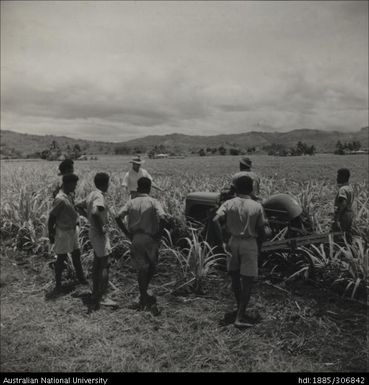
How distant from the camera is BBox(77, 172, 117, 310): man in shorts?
15.0 ft

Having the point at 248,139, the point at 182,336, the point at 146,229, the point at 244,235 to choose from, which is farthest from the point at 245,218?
the point at 248,139

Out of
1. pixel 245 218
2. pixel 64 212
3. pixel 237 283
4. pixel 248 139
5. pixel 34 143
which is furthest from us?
pixel 248 139

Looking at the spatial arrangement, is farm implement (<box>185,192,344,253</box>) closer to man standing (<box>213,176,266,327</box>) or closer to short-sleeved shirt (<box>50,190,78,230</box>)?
man standing (<box>213,176,266,327</box>)

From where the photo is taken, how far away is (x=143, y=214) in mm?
4426

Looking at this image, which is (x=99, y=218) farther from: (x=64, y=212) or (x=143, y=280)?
(x=143, y=280)

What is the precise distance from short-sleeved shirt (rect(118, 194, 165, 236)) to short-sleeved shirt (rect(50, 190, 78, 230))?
94cm

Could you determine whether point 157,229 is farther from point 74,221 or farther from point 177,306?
point 74,221

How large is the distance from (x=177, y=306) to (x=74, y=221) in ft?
5.49

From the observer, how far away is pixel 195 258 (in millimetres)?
5043

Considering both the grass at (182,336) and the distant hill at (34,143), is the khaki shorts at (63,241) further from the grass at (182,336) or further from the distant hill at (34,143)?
the distant hill at (34,143)

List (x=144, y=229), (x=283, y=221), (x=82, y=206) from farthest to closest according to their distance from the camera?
(x=283, y=221) → (x=82, y=206) → (x=144, y=229)

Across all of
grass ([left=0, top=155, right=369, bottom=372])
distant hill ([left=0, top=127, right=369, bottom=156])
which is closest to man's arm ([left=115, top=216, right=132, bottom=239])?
grass ([left=0, top=155, right=369, bottom=372])

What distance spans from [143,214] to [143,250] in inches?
15.8

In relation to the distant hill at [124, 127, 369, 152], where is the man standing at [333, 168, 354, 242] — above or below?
below
